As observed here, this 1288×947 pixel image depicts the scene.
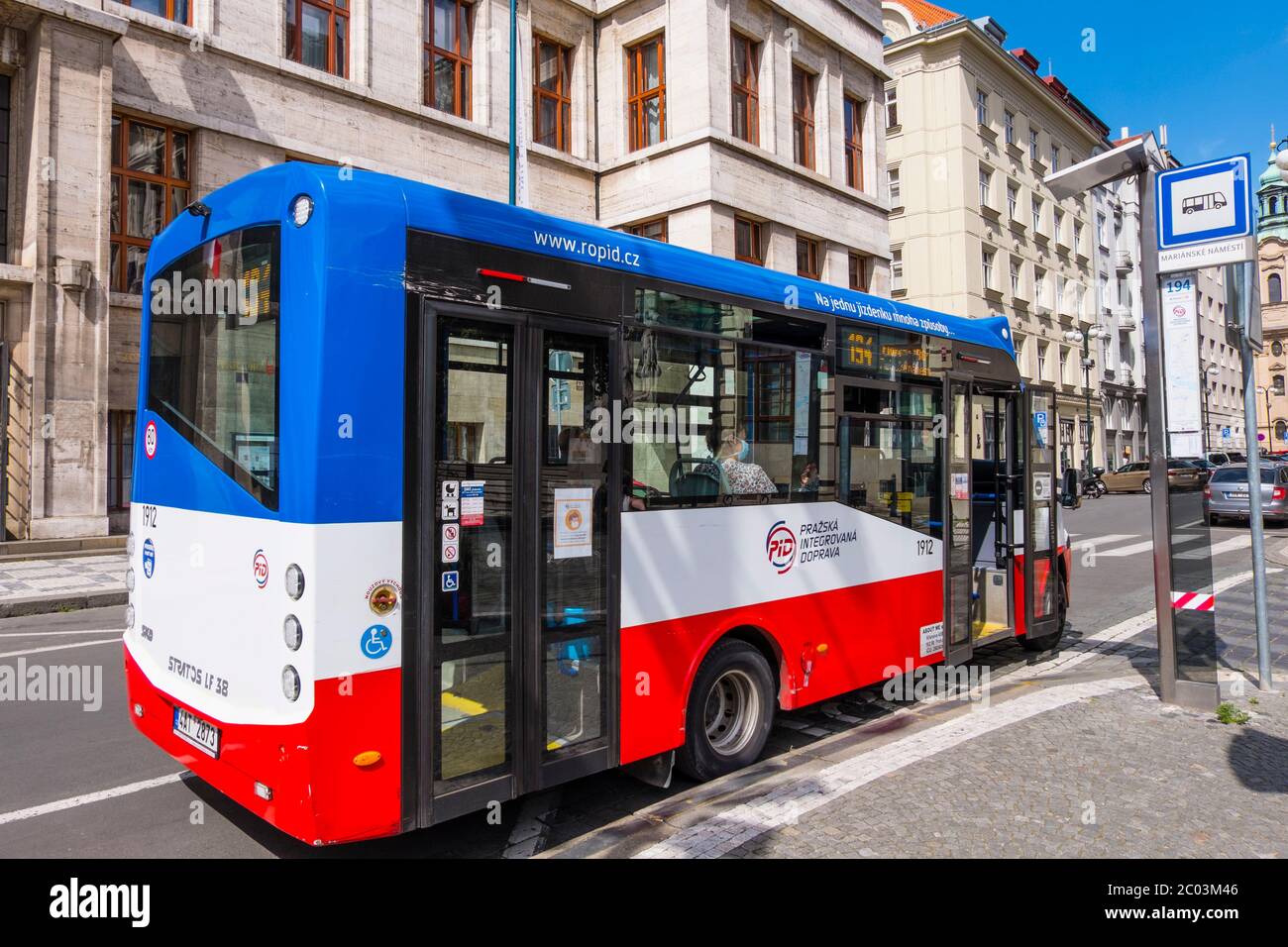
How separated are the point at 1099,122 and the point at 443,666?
57.9m

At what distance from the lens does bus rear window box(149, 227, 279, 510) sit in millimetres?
3802

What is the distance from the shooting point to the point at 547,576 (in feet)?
14.1

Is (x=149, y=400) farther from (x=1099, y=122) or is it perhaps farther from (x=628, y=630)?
(x=1099, y=122)

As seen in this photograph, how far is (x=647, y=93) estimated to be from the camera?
23.1 m

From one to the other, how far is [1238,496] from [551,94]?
2046 cm

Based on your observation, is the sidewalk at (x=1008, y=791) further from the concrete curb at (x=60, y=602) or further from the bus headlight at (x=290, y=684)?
the concrete curb at (x=60, y=602)

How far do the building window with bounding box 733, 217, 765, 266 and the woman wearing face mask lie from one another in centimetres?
1788

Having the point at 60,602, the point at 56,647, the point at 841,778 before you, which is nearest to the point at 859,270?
the point at 60,602

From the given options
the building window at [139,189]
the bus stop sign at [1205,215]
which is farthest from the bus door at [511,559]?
the building window at [139,189]

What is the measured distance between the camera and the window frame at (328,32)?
1811 cm

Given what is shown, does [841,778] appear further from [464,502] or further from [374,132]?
[374,132]

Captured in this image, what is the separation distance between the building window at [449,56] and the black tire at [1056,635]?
17.6 meters
